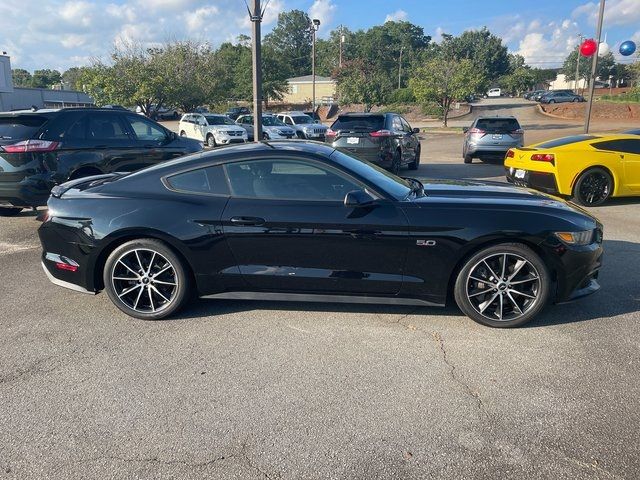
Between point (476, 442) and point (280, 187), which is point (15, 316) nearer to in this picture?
point (280, 187)

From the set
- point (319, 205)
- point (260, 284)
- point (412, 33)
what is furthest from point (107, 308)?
point (412, 33)

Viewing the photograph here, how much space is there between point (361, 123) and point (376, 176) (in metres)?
7.69

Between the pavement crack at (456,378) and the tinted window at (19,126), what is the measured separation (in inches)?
250

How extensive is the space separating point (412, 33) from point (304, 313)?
120393 millimetres

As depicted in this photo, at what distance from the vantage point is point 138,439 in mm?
2723

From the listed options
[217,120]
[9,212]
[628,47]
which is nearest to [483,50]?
[628,47]

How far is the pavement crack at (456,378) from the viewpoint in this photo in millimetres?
2988

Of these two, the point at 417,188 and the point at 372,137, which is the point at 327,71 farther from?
the point at 417,188

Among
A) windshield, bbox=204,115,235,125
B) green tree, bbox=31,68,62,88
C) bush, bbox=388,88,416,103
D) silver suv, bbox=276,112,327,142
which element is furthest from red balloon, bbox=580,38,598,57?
green tree, bbox=31,68,62,88

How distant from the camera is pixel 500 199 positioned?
4.20 metres

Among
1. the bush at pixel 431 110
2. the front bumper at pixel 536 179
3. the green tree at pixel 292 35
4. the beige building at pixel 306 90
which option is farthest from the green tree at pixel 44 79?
the front bumper at pixel 536 179

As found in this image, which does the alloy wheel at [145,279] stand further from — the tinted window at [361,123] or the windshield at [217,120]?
the windshield at [217,120]

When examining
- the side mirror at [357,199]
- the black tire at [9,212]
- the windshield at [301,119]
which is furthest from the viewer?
the windshield at [301,119]

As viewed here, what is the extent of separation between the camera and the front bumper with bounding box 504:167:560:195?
348 inches
